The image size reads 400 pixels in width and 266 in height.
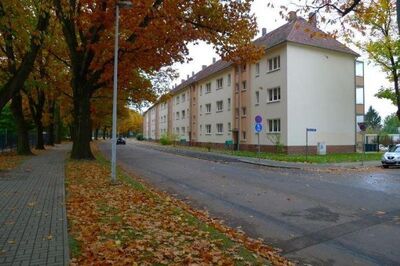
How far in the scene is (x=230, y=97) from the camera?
44875 millimetres

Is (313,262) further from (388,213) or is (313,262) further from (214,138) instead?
(214,138)

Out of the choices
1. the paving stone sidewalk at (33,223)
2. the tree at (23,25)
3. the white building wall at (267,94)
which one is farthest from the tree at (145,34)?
the white building wall at (267,94)

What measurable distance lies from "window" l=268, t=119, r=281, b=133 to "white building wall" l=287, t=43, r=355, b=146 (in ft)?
5.31

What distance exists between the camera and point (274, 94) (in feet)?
117

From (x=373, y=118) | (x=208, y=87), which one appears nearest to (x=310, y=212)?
(x=208, y=87)

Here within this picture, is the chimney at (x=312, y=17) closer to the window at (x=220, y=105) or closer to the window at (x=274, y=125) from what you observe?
the window at (x=274, y=125)

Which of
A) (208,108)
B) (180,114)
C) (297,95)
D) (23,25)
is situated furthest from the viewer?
(180,114)

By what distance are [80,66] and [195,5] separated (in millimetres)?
7595

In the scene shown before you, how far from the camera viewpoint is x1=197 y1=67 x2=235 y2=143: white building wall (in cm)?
4519

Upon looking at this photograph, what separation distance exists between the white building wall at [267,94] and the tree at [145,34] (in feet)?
46.8

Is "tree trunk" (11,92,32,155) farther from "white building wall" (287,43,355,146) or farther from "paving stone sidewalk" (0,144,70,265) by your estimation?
"white building wall" (287,43,355,146)

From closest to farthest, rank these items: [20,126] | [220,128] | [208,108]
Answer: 1. [20,126]
2. [220,128]
3. [208,108]

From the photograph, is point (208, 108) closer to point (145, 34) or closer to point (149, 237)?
point (145, 34)

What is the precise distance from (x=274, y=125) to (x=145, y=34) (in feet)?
63.1
